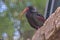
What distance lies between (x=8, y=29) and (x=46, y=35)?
5.09ft

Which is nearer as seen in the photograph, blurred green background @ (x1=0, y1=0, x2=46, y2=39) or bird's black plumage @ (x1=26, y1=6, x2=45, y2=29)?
bird's black plumage @ (x1=26, y1=6, x2=45, y2=29)

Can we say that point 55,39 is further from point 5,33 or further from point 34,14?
point 5,33

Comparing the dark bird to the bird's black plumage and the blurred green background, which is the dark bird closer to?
the bird's black plumage

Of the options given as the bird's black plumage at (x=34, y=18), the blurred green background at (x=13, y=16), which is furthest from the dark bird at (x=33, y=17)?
the blurred green background at (x=13, y=16)

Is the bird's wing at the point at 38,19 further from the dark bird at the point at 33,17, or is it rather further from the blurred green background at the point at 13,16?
the blurred green background at the point at 13,16

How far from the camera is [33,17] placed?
2.63m

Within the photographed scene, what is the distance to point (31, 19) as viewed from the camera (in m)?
2.64

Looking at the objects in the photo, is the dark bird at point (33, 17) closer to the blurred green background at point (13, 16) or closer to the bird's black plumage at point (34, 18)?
the bird's black plumage at point (34, 18)

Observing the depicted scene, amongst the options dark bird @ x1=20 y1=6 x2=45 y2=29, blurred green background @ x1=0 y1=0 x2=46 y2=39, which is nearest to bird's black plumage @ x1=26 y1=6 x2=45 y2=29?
dark bird @ x1=20 y1=6 x2=45 y2=29

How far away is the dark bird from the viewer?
8.21 ft

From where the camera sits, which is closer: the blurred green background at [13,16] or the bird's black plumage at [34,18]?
the bird's black plumage at [34,18]

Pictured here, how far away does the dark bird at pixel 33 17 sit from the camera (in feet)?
8.21

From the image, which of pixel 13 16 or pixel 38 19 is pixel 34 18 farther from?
pixel 13 16

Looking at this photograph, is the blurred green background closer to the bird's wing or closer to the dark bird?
the dark bird
